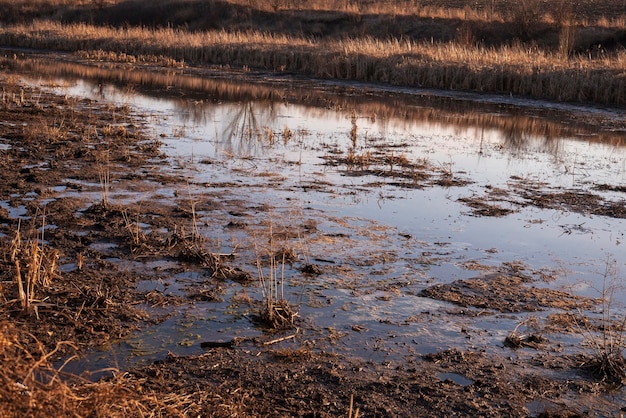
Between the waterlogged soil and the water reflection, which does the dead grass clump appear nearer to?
the waterlogged soil

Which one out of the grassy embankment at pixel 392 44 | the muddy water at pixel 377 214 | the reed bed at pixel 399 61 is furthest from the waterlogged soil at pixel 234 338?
the grassy embankment at pixel 392 44

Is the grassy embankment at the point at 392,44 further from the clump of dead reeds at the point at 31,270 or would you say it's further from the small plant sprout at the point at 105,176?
the clump of dead reeds at the point at 31,270

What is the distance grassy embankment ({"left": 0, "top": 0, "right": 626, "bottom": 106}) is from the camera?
23.1 meters

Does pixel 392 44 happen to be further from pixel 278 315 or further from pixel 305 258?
pixel 278 315

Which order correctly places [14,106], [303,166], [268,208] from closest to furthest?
1. [268,208]
2. [303,166]
3. [14,106]

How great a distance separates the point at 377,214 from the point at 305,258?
7.75 ft

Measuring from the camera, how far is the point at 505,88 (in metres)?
23.5

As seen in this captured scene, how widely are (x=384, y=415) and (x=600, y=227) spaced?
5.69 metres

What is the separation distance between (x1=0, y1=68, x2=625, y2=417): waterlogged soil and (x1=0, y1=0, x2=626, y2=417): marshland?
0.02 m

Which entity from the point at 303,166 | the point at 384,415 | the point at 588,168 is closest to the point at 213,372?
the point at 384,415

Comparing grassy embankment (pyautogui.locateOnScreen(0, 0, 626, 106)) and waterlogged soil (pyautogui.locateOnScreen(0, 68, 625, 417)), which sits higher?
grassy embankment (pyautogui.locateOnScreen(0, 0, 626, 106))

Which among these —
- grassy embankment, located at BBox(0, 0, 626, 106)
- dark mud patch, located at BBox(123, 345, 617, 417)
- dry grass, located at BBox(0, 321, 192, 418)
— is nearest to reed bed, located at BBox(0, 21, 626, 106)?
grassy embankment, located at BBox(0, 0, 626, 106)

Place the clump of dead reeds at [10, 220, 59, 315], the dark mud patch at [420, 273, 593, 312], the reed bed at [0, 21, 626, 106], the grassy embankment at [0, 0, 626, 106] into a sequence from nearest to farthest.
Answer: the clump of dead reeds at [10, 220, 59, 315] → the dark mud patch at [420, 273, 593, 312] → the reed bed at [0, 21, 626, 106] → the grassy embankment at [0, 0, 626, 106]

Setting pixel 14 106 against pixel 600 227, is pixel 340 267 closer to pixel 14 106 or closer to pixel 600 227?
pixel 600 227
